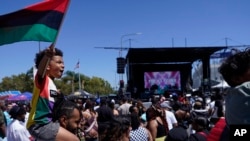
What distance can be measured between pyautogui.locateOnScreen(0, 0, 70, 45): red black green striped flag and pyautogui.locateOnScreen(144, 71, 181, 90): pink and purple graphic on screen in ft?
106

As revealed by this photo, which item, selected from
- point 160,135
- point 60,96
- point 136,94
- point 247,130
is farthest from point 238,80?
point 136,94

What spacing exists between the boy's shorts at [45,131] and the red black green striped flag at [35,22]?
1143 millimetres

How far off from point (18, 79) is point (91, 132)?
296ft

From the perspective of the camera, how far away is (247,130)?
238 centimetres

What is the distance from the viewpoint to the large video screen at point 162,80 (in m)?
37.8

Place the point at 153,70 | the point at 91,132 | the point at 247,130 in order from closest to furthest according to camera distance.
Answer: the point at 247,130
the point at 91,132
the point at 153,70

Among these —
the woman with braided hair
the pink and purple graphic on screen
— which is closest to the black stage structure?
the pink and purple graphic on screen

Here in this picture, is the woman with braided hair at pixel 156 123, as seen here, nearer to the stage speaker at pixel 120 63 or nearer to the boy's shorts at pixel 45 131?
the boy's shorts at pixel 45 131

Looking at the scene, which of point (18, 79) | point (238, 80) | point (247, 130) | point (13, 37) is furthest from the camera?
point (18, 79)

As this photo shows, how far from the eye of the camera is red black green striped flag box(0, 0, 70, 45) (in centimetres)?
514

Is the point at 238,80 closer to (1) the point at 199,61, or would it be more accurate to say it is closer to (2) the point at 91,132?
(2) the point at 91,132

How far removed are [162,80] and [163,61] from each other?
3.09 meters

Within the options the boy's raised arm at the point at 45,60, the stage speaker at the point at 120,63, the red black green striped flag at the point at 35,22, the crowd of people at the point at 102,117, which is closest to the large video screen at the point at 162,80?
the stage speaker at the point at 120,63

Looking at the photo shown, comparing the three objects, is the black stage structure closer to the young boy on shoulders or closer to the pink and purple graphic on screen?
the pink and purple graphic on screen
